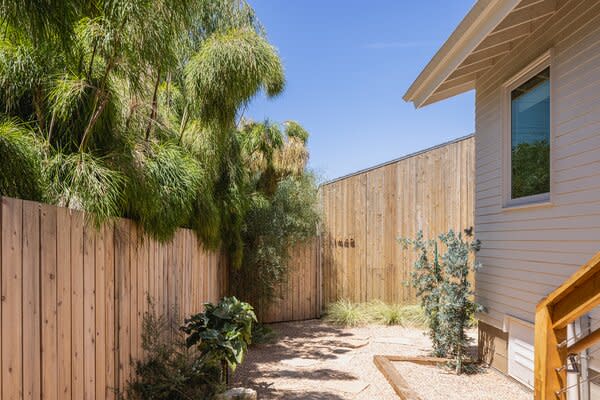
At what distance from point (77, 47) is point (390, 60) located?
7.30 metres

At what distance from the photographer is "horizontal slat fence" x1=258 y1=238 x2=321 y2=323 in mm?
Answer: 8156

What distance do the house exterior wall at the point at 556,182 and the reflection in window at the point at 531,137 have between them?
167 mm

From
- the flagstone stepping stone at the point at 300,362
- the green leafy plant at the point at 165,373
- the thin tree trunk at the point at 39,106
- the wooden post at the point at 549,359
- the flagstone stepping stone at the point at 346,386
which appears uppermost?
the thin tree trunk at the point at 39,106

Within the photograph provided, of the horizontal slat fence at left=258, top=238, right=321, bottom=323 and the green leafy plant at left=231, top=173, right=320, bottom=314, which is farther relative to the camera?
the horizontal slat fence at left=258, top=238, right=321, bottom=323

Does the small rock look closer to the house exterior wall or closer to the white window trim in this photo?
the house exterior wall

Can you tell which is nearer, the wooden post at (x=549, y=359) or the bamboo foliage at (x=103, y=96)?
the wooden post at (x=549, y=359)

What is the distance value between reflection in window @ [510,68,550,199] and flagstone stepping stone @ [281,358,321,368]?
295 centimetres

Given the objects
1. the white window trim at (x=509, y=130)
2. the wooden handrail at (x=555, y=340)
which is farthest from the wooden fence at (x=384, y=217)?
the wooden handrail at (x=555, y=340)

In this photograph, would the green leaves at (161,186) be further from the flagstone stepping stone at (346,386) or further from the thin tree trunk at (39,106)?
the flagstone stepping stone at (346,386)

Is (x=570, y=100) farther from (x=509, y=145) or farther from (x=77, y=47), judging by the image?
(x=77, y=47)

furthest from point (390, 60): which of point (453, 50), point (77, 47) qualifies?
point (77, 47)

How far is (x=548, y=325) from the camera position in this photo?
1615 mm

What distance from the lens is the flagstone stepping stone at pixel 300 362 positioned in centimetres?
539

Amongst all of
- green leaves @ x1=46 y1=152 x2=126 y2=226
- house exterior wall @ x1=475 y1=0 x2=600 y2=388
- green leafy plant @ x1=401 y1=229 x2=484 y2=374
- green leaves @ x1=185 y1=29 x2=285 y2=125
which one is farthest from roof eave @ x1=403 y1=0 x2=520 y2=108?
green leaves @ x1=46 y1=152 x2=126 y2=226
